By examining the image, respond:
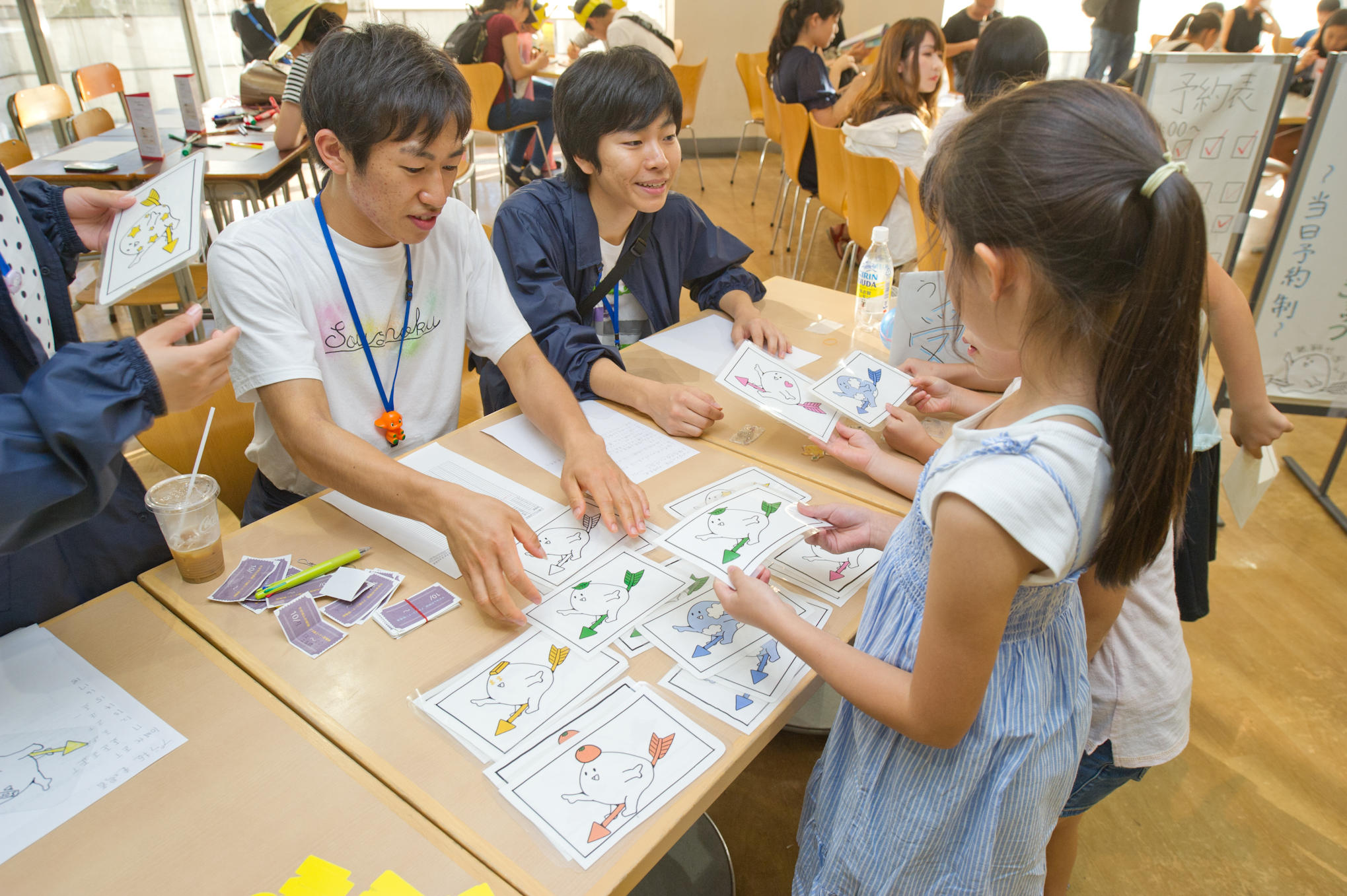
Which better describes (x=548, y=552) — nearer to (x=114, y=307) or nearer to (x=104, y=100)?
(x=114, y=307)

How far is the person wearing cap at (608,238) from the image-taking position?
166 cm

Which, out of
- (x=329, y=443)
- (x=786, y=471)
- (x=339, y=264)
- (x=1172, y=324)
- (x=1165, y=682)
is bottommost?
(x=1165, y=682)

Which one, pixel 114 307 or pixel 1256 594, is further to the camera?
pixel 114 307

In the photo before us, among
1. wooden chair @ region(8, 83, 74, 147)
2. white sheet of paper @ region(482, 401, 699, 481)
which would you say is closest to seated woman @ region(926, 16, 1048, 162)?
white sheet of paper @ region(482, 401, 699, 481)

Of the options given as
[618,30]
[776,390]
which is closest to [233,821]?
[776,390]

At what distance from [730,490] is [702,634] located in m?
0.32

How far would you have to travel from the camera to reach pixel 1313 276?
2.40 m

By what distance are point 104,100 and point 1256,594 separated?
5.56 meters

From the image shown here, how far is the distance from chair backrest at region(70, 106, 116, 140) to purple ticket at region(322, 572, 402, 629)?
381cm

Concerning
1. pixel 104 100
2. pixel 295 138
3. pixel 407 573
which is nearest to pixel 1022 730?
pixel 407 573

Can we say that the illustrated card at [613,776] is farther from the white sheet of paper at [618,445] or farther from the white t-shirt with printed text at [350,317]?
the white t-shirt with printed text at [350,317]

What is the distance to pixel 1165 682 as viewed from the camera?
3.68 ft

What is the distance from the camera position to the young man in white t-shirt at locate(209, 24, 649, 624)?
1.19 m

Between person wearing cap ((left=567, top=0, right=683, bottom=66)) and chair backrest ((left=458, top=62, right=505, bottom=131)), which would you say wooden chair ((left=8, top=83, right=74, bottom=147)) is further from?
person wearing cap ((left=567, top=0, right=683, bottom=66))
